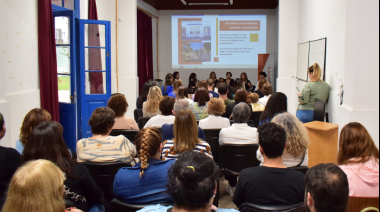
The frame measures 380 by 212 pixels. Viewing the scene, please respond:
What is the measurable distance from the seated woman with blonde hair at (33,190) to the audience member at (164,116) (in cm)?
246

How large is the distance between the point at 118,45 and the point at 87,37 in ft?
5.49

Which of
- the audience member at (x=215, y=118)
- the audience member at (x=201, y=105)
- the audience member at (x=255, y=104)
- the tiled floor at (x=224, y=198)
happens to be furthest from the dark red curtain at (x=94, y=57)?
the tiled floor at (x=224, y=198)

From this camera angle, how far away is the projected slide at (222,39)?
38.0ft

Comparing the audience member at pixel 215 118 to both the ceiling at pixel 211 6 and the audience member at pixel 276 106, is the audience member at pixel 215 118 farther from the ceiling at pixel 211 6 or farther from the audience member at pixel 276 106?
the ceiling at pixel 211 6

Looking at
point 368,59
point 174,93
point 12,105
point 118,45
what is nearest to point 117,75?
point 118,45

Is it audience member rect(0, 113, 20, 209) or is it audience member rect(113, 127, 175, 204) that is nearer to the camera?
audience member rect(113, 127, 175, 204)

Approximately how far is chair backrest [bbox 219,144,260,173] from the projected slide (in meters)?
8.69

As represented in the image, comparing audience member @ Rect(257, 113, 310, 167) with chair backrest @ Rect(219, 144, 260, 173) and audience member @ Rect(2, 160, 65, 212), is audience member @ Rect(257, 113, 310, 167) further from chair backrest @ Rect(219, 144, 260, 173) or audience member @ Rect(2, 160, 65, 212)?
audience member @ Rect(2, 160, 65, 212)

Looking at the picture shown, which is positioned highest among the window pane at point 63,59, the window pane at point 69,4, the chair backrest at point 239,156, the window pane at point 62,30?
the window pane at point 69,4

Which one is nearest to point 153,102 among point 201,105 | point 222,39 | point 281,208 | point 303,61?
point 201,105

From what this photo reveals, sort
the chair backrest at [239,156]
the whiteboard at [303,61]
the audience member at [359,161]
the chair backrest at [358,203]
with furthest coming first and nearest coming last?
1. the whiteboard at [303,61]
2. the chair backrest at [239,156]
3. the audience member at [359,161]
4. the chair backrest at [358,203]

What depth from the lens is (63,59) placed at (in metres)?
5.70

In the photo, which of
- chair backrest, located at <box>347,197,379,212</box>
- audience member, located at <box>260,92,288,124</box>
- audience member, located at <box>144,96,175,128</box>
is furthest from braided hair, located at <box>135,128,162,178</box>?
audience member, located at <box>260,92,288,124</box>

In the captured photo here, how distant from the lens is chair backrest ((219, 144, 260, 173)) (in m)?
3.13
